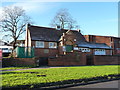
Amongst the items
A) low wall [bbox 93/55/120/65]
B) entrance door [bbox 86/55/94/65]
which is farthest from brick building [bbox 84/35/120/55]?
entrance door [bbox 86/55/94/65]

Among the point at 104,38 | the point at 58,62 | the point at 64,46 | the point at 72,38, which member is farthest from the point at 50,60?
the point at 104,38

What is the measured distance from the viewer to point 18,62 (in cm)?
2422

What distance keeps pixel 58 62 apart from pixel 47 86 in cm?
1801

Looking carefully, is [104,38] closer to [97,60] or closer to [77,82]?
[97,60]

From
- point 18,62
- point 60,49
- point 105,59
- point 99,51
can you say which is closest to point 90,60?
point 105,59

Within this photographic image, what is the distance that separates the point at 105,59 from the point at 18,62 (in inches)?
681

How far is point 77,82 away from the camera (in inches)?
429

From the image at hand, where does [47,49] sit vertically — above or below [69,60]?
above

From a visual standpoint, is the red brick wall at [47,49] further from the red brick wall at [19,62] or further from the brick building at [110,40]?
the brick building at [110,40]

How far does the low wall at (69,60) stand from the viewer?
27184 mm

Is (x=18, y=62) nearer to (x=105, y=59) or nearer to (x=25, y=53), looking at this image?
(x=25, y=53)

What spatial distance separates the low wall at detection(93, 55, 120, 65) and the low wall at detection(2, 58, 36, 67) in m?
12.7

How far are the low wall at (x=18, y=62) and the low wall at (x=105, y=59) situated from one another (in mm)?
12720

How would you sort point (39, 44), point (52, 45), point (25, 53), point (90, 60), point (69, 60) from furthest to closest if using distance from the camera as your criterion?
point (52, 45) < point (39, 44) < point (90, 60) < point (69, 60) < point (25, 53)
